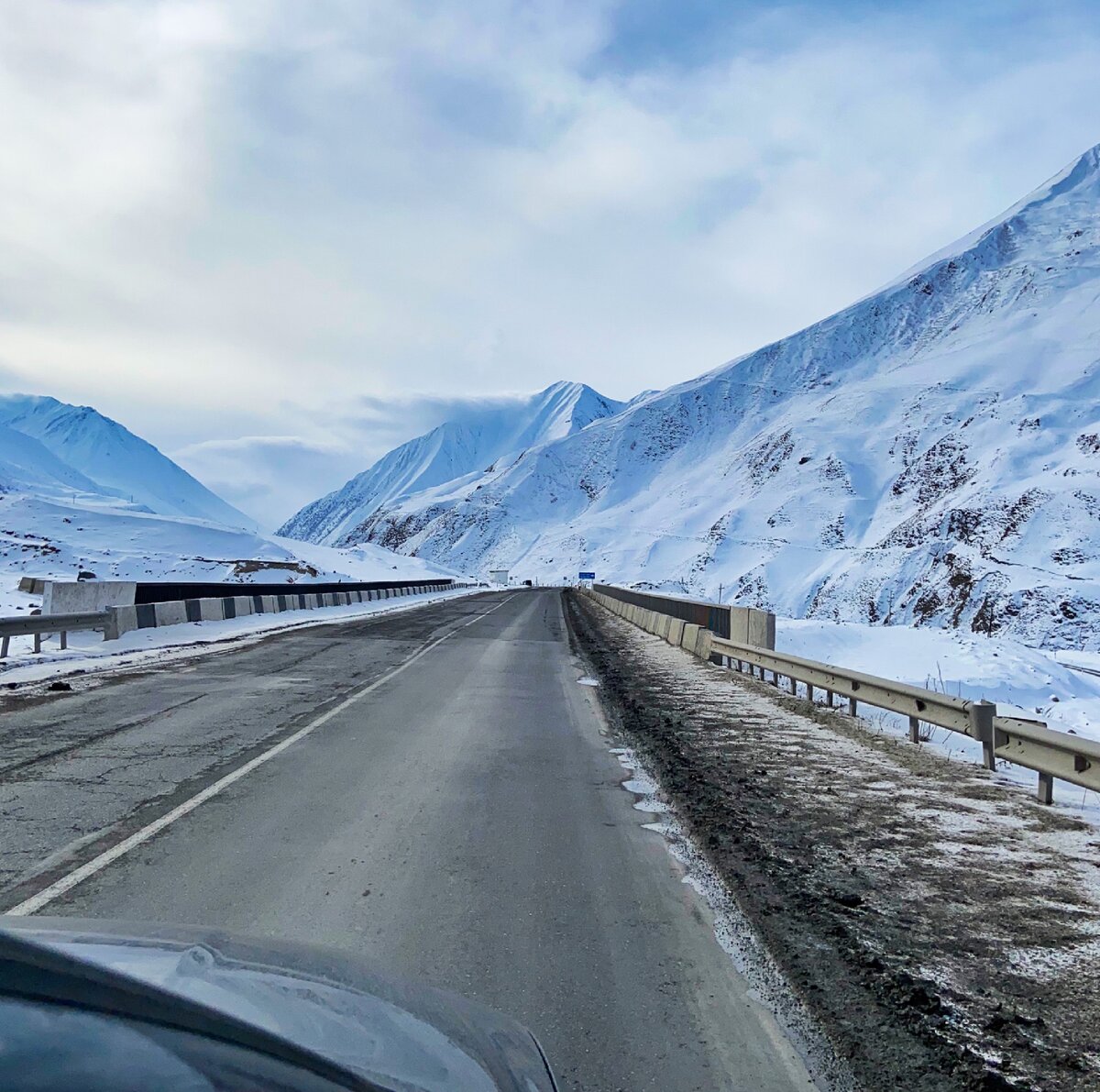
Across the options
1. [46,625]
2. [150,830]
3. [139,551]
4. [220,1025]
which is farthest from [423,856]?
[139,551]

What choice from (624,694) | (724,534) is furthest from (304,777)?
(724,534)

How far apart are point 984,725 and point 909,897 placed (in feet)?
12.7

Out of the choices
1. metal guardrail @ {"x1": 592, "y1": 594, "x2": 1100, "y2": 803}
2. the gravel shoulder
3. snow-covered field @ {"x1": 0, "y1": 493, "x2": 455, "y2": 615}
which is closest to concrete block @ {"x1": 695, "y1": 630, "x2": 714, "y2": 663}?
metal guardrail @ {"x1": 592, "y1": 594, "x2": 1100, "y2": 803}

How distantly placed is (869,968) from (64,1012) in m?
3.49

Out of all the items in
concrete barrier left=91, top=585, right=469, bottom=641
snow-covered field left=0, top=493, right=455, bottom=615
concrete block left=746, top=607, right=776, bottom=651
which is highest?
snow-covered field left=0, top=493, right=455, bottom=615

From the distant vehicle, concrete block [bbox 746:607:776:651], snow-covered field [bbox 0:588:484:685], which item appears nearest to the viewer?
the distant vehicle

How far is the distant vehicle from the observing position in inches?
60.3

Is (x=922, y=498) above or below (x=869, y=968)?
above

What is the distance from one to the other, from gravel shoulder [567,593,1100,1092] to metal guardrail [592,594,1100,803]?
0.32 metres

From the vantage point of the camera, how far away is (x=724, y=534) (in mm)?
136375

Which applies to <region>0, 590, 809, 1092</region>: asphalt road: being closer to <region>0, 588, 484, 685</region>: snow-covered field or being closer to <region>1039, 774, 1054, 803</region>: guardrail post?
<region>1039, 774, 1054, 803</region>: guardrail post

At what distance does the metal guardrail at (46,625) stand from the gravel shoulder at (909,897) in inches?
488

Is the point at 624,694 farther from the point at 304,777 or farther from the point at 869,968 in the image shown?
the point at 869,968

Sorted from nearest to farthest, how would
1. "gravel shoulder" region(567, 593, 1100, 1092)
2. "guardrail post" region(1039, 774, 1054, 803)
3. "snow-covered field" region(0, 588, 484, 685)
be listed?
"gravel shoulder" region(567, 593, 1100, 1092), "guardrail post" region(1039, 774, 1054, 803), "snow-covered field" region(0, 588, 484, 685)
